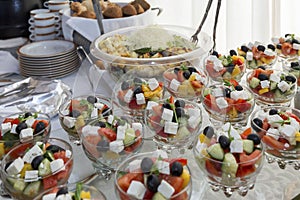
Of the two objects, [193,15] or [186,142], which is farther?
[193,15]

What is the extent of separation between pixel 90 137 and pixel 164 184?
216 mm

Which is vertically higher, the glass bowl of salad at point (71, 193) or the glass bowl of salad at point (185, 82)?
the glass bowl of salad at point (185, 82)

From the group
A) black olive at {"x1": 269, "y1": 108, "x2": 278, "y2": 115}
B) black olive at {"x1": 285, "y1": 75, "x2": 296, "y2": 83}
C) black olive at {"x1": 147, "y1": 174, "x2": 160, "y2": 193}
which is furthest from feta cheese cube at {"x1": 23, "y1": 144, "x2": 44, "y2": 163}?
black olive at {"x1": 285, "y1": 75, "x2": 296, "y2": 83}

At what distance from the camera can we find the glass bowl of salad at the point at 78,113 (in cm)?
86

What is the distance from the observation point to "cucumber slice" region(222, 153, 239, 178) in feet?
2.20

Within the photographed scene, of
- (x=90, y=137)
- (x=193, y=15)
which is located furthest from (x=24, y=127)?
(x=193, y=15)

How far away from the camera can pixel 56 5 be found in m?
1.49

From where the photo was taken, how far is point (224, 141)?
70 centimetres

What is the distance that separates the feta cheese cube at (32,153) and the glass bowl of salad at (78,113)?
134 millimetres

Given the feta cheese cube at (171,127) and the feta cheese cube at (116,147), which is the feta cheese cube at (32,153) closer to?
the feta cheese cube at (116,147)

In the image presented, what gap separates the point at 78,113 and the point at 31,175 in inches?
9.1

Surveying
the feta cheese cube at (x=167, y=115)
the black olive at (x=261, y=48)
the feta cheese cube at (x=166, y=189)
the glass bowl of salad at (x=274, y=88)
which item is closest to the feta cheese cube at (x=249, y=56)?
the black olive at (x=261, y=48)

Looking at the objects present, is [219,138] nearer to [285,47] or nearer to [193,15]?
[285,47]

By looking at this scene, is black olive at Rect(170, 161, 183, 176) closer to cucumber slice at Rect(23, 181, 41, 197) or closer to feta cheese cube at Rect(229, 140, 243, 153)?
feta cheese cube at Rect(229, 140, 243, 153)
